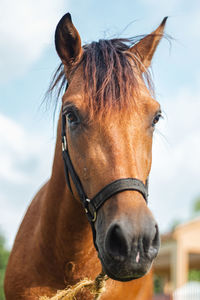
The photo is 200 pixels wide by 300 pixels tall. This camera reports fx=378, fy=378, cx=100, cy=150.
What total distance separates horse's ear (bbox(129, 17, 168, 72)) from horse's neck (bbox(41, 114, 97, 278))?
3.78 ft

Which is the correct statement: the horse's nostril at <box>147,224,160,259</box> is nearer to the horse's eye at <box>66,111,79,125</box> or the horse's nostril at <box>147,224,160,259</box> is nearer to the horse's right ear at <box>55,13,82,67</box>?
the horse's eye at <box>66,111,79,125</box>

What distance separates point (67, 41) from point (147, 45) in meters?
0.82

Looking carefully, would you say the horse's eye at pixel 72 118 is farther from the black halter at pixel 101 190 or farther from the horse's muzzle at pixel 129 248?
the horse's muzzle at pixel 129 248

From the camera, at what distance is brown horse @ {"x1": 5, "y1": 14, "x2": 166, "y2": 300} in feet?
7.52

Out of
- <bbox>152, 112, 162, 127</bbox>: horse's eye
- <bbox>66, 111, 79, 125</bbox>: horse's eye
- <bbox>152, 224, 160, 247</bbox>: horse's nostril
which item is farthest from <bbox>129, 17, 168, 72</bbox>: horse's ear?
<bbox>152, 224, 160, 247</bbox>: horse's nostril

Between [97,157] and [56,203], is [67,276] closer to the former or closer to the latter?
[56,203]

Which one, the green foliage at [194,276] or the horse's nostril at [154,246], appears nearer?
the horse's nostril at [154,246]

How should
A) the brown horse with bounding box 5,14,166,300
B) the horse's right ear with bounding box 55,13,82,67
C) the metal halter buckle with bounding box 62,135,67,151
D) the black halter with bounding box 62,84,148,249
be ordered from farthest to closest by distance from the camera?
the horse's right ear with bounding box 55,13,82,67 → the metal halter buckle with bounding box 62,135,67,151 → the black halter with bounding box 62,84,148,249 → the brown horse with bounding box 5,14,166,300

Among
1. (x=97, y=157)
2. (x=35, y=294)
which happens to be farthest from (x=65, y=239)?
(x=97, y=157)

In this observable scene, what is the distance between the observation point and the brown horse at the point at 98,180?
90.3 inches

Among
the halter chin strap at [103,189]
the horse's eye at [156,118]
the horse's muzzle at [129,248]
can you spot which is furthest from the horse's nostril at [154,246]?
the horse's eye at [156,118]

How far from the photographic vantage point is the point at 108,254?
2305 millimetres

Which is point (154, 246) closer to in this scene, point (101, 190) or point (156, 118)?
point (101, 190)

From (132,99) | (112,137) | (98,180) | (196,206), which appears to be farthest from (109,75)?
(196,206)
